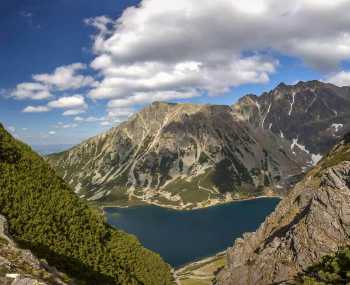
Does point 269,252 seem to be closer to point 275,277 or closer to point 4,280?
point 275,277

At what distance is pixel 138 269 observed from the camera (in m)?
92.3

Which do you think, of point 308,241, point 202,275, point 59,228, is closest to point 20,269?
point 59,228

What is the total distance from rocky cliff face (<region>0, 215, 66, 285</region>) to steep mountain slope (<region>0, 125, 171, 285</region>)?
1775 centimetres

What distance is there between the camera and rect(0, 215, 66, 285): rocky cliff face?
25.8 meters

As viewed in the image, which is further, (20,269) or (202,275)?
(202,275)

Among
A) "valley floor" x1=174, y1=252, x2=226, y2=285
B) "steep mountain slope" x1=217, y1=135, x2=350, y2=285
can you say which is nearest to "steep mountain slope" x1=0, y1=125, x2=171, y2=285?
"steep mountain slope" x1=217, y1=135, x2=350, y2=285

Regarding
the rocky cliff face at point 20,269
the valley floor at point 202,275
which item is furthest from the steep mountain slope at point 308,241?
the rocky cliff face at point 20,269

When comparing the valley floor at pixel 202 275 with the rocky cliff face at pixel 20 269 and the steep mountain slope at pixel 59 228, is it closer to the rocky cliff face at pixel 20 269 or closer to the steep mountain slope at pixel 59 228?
the steep mountain slope at pixel 59 228

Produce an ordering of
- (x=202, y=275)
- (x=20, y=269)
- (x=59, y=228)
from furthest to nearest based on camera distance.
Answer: (x=202, y=275) < (x=59, y=228) < (x=20, y=269)

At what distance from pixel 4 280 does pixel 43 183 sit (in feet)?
181

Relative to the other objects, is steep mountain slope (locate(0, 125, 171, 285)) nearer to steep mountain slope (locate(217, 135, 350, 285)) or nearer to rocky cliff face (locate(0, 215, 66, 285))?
rocky cliff face (locate(0, 215, 66, 285))

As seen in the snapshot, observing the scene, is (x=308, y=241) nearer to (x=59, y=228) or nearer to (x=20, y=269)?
(x=59, y=228)

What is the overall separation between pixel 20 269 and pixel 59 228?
44342 mm

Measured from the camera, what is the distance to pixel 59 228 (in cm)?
7131
